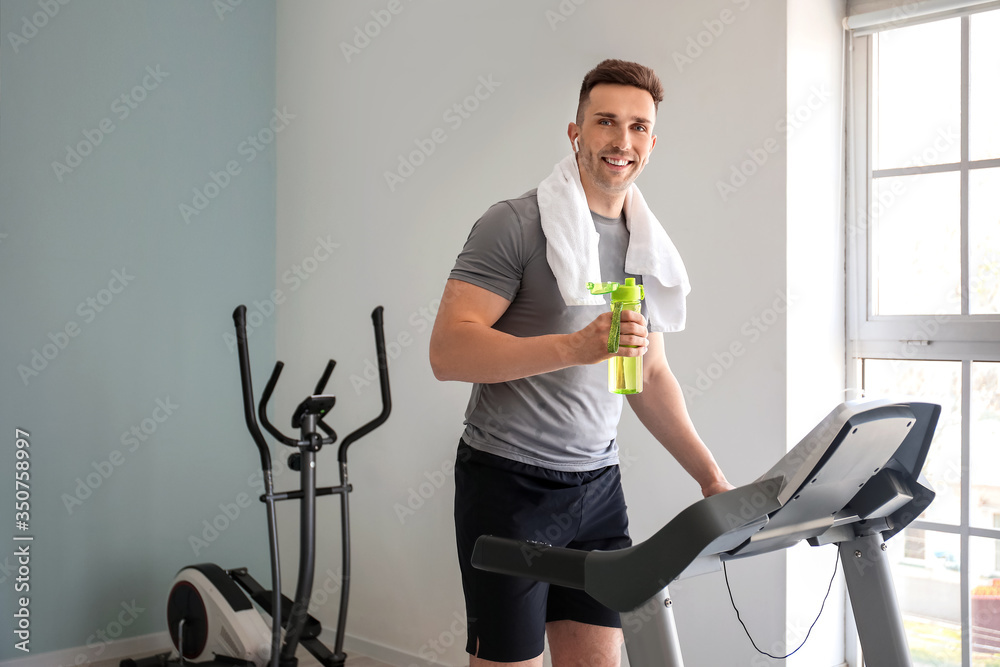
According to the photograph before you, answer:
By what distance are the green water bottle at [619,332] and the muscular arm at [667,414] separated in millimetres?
344

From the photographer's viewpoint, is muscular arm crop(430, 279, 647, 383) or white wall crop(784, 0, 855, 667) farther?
white wall crop(784, 0, 855, 667)

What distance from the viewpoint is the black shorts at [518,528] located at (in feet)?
4.98

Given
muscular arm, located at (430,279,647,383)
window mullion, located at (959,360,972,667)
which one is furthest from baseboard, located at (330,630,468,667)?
muscular arm, located at (430,279,647,383)

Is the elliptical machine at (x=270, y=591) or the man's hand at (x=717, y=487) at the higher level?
the man's hand at (x=717, y=487)

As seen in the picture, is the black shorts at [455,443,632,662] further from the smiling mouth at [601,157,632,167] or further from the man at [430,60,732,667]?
the smiling mouth at [601,157,632,167]

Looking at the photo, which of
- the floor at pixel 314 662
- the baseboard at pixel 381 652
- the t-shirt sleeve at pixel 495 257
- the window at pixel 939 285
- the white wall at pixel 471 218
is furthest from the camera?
the floor at pixel 314 662

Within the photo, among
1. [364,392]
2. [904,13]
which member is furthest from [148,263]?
[904,13]

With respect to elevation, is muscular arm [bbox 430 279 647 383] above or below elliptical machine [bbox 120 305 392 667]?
above

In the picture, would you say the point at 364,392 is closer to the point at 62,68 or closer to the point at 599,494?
the point at 62,68

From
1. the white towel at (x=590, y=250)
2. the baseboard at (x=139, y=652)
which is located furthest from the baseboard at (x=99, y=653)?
the white towel at (x=590, y=250)

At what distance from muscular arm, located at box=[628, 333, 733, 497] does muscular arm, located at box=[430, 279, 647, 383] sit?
386 mm

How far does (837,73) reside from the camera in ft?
7.84

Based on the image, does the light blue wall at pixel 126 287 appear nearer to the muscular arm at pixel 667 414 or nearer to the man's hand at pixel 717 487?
the muscular arm at pixel 667 414

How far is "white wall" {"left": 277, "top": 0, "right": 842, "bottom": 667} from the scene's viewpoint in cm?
230
